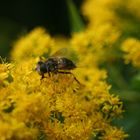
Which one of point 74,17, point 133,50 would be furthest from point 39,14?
point 133,50

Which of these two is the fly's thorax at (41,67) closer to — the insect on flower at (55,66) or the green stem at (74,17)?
the insect on flower at (55,66)

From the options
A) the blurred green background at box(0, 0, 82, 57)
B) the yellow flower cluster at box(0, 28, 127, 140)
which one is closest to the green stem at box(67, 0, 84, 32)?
the yellow flower cluster at box(0, 28, 127, 140)

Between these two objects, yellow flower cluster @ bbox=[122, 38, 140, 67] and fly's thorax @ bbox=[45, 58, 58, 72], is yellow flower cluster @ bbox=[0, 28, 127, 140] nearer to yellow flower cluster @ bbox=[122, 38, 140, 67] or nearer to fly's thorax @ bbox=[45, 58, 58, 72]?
fly's thorax @ bbox=[45, 58, 58, 72]

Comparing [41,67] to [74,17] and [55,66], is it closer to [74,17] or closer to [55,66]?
[55,66]

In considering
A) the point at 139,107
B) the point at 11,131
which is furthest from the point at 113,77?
the point at 11,131

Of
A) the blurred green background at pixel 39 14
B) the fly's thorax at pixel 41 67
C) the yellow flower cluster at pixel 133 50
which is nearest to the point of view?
the fly's thorax at pixel 41 67

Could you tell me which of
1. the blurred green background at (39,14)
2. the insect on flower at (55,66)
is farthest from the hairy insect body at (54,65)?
the blurred green background at (39,14)
